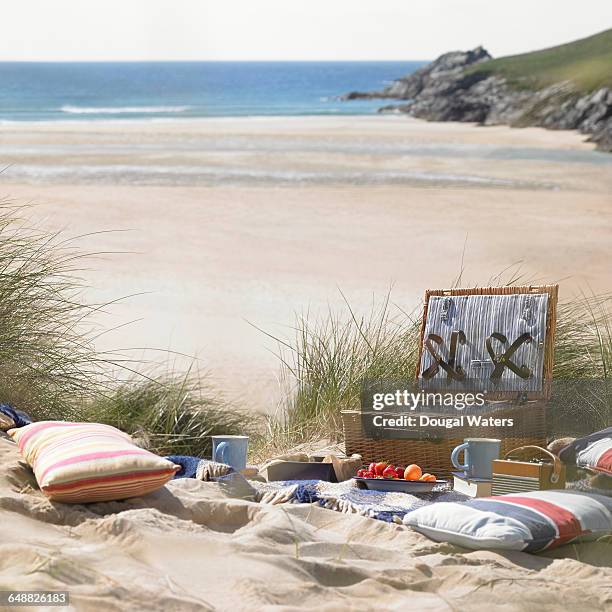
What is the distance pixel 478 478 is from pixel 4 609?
164 centimetres

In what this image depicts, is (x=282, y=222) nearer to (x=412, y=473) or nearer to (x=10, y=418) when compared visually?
(x=10, y=418)

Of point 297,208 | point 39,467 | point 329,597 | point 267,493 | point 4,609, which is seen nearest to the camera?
point 4,609

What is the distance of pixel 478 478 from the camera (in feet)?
11.2

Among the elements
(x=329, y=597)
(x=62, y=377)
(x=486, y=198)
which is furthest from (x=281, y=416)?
(x=486, y=198)

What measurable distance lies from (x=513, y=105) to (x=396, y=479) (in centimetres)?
3471

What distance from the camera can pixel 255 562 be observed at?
8.52ft

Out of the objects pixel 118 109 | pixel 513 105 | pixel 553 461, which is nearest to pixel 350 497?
pixel 553 461

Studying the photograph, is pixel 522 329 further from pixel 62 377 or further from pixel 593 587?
pixel 62 377

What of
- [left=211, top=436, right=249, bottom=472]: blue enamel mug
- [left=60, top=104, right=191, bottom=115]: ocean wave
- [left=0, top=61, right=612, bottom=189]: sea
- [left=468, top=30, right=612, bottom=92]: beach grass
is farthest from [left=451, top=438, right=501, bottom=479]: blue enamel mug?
[left=60, top=104, right=191, bottom=115]: ocean wave

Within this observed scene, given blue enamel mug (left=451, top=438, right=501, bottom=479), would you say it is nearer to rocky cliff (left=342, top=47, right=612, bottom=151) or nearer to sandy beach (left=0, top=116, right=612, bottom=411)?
sandy beach (left=0, top=116, right=612, bottom=411)

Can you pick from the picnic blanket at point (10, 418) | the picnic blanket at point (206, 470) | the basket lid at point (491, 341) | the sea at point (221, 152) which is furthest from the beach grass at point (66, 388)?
the sea at point (221, 152)

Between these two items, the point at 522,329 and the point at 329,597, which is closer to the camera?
the point at 329,597

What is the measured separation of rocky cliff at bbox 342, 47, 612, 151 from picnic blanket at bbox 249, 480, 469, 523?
72.6 feet

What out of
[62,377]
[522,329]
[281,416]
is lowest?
[281,416]
